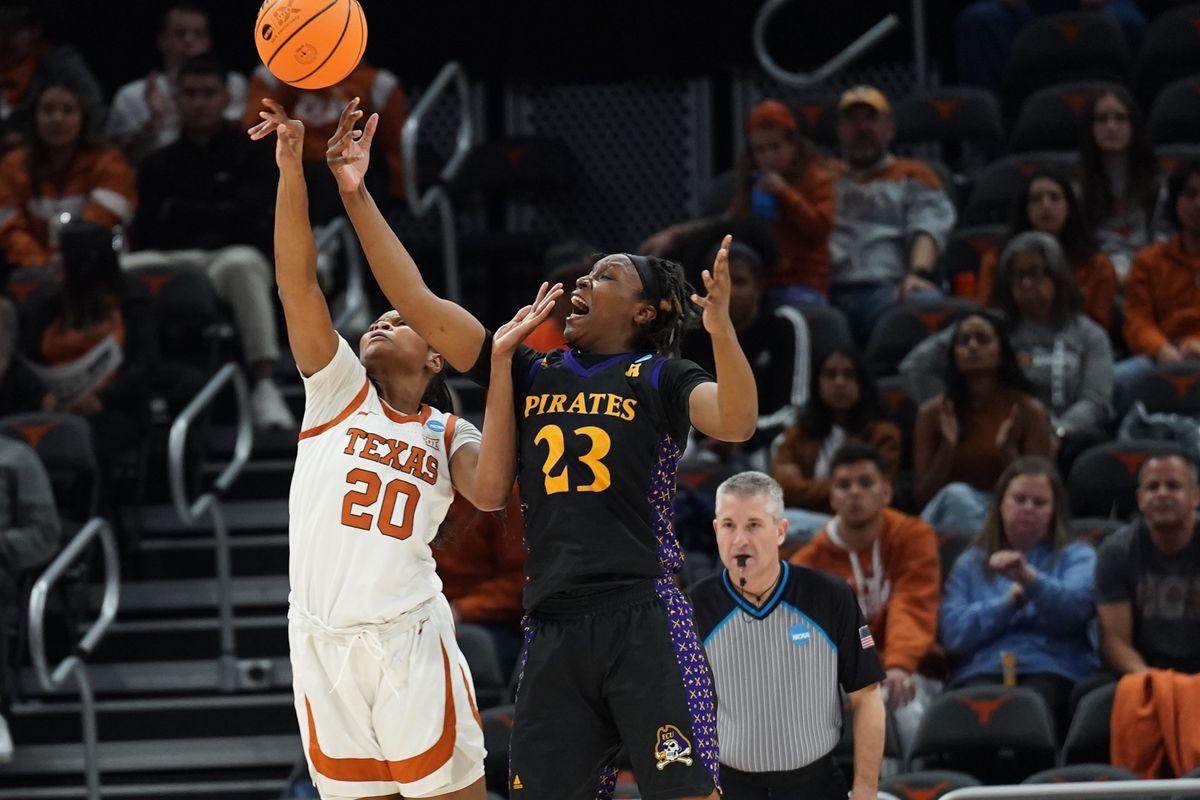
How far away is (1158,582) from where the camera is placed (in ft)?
23.0

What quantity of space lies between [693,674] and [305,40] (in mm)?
1873

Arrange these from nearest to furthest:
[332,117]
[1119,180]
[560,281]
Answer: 1. [560,281]
2. [1119,180]
3. [332,117]

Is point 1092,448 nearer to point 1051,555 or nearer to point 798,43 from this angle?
point 1051,555

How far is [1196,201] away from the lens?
878 cm

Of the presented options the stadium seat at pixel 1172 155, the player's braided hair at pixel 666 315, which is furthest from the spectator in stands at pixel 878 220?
the player's braided hair at pixel 666 315

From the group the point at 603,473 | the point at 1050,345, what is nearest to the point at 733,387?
the point at 603,473

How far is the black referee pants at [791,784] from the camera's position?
17.9 ft

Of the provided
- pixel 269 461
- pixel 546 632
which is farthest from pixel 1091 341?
pixel 546 632

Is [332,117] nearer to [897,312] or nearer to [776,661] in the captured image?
[897,312]

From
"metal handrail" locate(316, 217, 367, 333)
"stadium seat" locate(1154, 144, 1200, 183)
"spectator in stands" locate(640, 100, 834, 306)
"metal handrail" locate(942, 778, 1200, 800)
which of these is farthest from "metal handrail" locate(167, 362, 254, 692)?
"stadium seat" locate(1154, 144, 1200, 183)

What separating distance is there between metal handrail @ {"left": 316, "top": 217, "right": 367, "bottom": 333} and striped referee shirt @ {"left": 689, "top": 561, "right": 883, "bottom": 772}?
170 inches

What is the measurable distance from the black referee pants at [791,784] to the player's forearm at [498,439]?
137 cm

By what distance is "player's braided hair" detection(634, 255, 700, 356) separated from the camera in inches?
185

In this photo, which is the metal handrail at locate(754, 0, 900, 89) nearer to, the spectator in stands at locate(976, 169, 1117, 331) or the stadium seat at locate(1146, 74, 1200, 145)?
the stadium seat at locate(1146, 74, 1200, 145)
